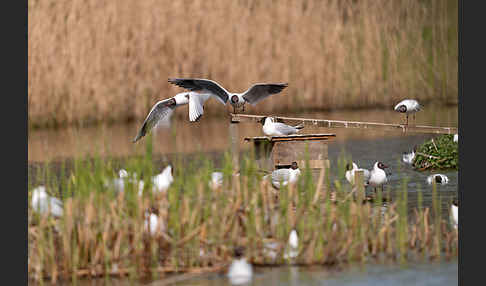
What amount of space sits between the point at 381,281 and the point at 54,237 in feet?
6.92

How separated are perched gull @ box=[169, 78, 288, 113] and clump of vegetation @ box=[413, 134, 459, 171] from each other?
204 cm

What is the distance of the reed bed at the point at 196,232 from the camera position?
5.70 metres

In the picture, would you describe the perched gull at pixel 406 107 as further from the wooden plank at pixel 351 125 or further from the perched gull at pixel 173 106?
the perched gull at pixel 173 106

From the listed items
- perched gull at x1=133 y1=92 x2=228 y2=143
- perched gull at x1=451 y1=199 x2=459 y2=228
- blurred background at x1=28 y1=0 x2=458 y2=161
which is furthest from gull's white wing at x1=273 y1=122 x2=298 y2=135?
blurred background at x1=28 y1=0 x2=458 y2=161

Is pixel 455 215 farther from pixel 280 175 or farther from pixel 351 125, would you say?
pixel 351 125

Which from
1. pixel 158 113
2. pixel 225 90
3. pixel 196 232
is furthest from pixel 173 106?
pixel 196 232

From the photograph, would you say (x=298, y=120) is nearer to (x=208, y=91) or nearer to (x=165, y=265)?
(x=208, y=91)

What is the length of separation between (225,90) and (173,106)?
22.8 inches

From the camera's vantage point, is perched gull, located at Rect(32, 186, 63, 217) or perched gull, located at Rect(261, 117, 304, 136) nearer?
perched gull, located at Rect(32, 186, 63, 217)

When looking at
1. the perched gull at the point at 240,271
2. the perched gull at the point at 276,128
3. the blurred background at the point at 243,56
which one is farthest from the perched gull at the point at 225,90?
the blurred background at the point at 243,56

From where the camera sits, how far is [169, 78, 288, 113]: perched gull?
8.14 metres

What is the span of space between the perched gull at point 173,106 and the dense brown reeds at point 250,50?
11.8ft

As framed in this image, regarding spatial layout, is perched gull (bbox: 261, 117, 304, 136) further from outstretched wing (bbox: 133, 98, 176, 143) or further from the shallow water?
outstretched wing (bbox: 133, 98, 176, 143)

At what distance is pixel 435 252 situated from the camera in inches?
234
